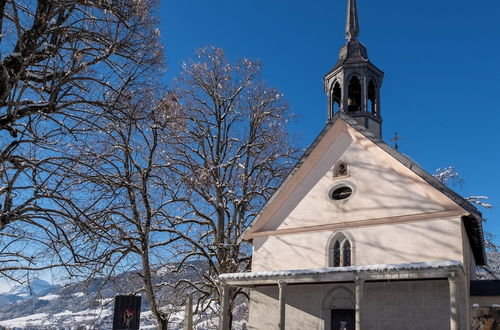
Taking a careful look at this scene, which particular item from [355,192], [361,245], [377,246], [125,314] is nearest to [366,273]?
[377,246]

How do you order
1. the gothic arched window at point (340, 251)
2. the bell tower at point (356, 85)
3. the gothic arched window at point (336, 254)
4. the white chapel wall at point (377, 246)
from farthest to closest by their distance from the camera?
1. the bell tower at point (356, 85)
2. the gothic arched window at point (336, 254)
3. the gothic arched window at point (340, 251)
4. the white chapel wall at point (377, 246)

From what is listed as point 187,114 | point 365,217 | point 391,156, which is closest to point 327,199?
point 365,217

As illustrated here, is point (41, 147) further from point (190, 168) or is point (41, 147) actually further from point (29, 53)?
point (190, 168)

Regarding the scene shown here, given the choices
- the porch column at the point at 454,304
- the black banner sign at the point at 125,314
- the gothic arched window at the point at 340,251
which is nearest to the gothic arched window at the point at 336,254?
the gothic arched window at the point at 340,251

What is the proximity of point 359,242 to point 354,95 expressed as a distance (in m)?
8.39

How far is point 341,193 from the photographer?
17844 millimetres

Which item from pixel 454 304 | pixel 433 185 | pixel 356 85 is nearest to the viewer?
pixel 454 304

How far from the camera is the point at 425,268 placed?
13250mm

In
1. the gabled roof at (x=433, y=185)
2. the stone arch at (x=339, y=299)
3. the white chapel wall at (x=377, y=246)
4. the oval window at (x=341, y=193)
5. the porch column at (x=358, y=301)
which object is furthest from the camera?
the oval window at (x=341, y=193)

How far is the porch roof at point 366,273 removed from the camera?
42.7ft

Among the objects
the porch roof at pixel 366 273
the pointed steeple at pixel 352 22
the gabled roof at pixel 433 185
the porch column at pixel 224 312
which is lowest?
the porch column at pixel 224 312

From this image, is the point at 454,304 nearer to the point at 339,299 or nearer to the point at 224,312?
the point at 339,299

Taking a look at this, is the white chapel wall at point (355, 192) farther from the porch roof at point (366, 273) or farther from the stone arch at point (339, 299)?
the porch roof at point (366, 273)

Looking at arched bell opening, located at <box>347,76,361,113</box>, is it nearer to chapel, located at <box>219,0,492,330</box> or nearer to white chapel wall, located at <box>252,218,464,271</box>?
chapel, located at <box>219,0,492,330</box>
